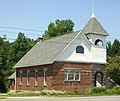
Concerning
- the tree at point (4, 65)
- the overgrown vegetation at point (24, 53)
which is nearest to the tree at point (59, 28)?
the overgrown vegetation at point (24, 53)

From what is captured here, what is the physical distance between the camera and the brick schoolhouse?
55.5 metres

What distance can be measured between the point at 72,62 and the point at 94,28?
737 centimetres

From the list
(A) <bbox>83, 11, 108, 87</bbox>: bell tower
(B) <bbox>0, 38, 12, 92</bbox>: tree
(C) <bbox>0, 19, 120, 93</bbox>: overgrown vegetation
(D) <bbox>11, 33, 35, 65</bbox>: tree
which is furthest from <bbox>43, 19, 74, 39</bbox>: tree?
(A) <bbox>83, 11, 108, 87</bbox>: bell tower

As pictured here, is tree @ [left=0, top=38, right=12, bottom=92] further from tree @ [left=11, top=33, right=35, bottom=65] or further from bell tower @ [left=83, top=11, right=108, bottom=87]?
bell tower @ [left=83, top=11, right=108, bottom=87]

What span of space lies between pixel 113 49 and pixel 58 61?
46.5 m

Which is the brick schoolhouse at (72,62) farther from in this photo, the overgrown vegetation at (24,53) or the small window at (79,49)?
the overgrown vegetation at (24,53)

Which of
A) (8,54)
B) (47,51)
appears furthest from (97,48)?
(8,54)

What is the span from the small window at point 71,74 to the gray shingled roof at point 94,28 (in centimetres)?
705

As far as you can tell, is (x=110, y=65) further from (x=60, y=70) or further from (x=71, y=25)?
(x=71, y=25)

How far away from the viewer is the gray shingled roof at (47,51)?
5669 centimetres

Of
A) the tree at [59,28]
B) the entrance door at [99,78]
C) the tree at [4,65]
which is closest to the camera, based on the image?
the entrance door at [99,78]

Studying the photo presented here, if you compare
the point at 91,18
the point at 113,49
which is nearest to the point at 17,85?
the point at 91,18

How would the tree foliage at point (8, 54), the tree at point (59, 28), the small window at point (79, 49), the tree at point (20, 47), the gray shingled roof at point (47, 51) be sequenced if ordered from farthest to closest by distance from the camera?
the tree at point (20, 47) < the tree at point (59, 28) < the tree foliage at point (8, 54) < the small window at point (79, 49) < the gray shingled roof at point (47, 51)

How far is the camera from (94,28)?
196 ft
